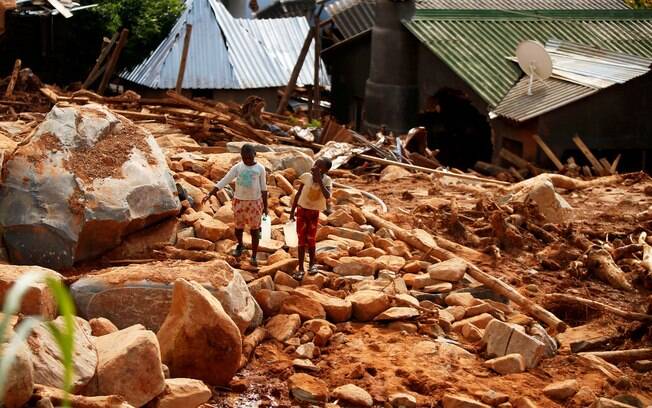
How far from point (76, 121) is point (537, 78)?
14.3 meters

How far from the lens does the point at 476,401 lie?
24.9 ft

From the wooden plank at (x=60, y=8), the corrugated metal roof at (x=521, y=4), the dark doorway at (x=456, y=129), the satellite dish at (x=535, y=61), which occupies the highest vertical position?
the corrugated metal roof at (x=521, y=4)

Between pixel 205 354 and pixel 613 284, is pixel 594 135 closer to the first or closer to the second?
pixel 613 284

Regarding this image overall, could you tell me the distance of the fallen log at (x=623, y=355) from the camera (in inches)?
355

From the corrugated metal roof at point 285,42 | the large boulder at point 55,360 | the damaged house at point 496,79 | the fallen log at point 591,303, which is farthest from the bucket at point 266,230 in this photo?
the corrugated metal roof at point 285,42

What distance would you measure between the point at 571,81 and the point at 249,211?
44.9 ft

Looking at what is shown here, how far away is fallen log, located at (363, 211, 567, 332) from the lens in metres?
9.72

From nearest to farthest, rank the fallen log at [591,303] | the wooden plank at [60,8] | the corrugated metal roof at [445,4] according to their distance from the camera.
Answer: the fallen log at [591,303]
the wooden plank at [60,8]
the corrugated metal roof at [445,4]

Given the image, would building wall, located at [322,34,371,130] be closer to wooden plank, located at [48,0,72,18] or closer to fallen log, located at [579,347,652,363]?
wooden plank, located at [48,0,72,18]

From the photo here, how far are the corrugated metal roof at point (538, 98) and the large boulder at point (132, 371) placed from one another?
15060mm

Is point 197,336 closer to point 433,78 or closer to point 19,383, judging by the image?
point 19,383

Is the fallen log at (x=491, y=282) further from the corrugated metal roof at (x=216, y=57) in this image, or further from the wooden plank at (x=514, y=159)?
the corrugated metal roof at (x=216, y=57)

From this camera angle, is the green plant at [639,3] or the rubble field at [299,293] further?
the green plant at [639,3]

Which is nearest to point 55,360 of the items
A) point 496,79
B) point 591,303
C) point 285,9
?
point 591,303
